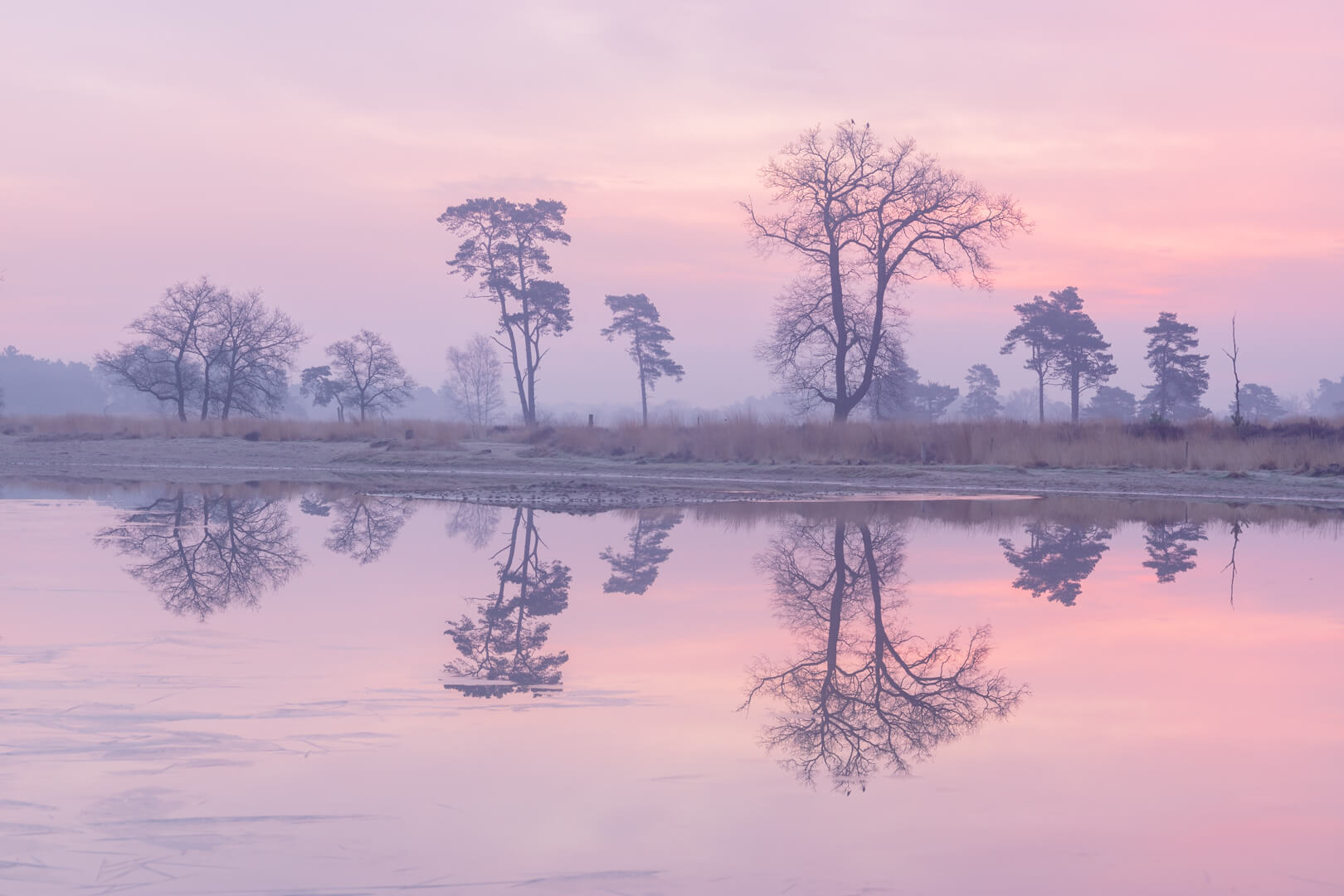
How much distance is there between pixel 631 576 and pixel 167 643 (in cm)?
470

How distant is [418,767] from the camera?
536cm

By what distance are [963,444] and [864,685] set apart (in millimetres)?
24309

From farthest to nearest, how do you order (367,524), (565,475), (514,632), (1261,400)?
1. (1261,400)
2. (565,475)
3. (367,524)
4. (514,632)

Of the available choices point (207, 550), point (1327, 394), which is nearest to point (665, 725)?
point (207, 550)

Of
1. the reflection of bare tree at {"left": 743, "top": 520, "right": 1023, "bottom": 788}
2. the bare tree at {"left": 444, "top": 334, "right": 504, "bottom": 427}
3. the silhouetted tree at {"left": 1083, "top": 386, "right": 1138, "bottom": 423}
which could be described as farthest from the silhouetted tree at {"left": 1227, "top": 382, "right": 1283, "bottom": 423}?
the reflection of bare tree at {"left": 743, "top": 520, "right": 1023, "bottom": 788}

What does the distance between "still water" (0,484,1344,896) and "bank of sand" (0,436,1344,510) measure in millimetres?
9763

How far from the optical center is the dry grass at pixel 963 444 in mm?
28062

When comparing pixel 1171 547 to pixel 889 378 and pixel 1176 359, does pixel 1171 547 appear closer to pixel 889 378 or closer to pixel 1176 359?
pixel 889 378

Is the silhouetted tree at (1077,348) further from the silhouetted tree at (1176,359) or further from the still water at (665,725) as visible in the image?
the still water at (665,725)

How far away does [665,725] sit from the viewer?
616 cm

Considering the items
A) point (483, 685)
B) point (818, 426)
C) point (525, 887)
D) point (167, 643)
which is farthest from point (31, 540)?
point (818, 426)

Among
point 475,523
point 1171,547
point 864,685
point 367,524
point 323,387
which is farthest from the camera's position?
point 323,387

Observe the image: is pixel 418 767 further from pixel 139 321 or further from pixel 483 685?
pixel 139 321

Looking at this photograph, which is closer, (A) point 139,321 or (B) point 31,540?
(B) point 31,540
